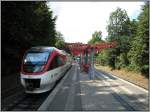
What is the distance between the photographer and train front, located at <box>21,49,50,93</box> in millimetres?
20844

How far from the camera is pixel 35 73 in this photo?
2109 cm

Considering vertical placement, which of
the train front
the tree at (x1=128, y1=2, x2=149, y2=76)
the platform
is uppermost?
the tree at (x1=128, y1=2, x2=149, y2=76)

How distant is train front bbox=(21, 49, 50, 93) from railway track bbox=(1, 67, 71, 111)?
0.59 m

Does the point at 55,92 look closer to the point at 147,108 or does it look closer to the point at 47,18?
the point at 147,108

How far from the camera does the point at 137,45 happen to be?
129 ft

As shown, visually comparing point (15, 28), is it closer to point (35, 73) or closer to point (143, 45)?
point (35, 73)

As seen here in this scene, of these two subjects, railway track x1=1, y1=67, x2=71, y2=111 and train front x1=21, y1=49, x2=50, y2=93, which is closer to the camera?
railway track x1=1, y1=67, x2=71, y2=111

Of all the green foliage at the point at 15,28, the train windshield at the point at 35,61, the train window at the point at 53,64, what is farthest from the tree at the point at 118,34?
the train windshield at the point at 35,61

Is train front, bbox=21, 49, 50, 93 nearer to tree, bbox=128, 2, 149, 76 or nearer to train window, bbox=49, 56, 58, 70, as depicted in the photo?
train window, bbox=49, 56, 58, 70

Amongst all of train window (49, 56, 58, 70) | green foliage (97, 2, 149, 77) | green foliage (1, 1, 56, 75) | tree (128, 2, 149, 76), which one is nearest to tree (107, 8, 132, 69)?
green foliage (97, 2, 149, 77)

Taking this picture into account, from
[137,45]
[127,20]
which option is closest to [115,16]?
[127,20]

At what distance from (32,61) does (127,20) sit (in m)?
51.6

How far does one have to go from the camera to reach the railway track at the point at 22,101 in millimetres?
17183

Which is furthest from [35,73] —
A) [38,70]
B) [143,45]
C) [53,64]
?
[143,45]
